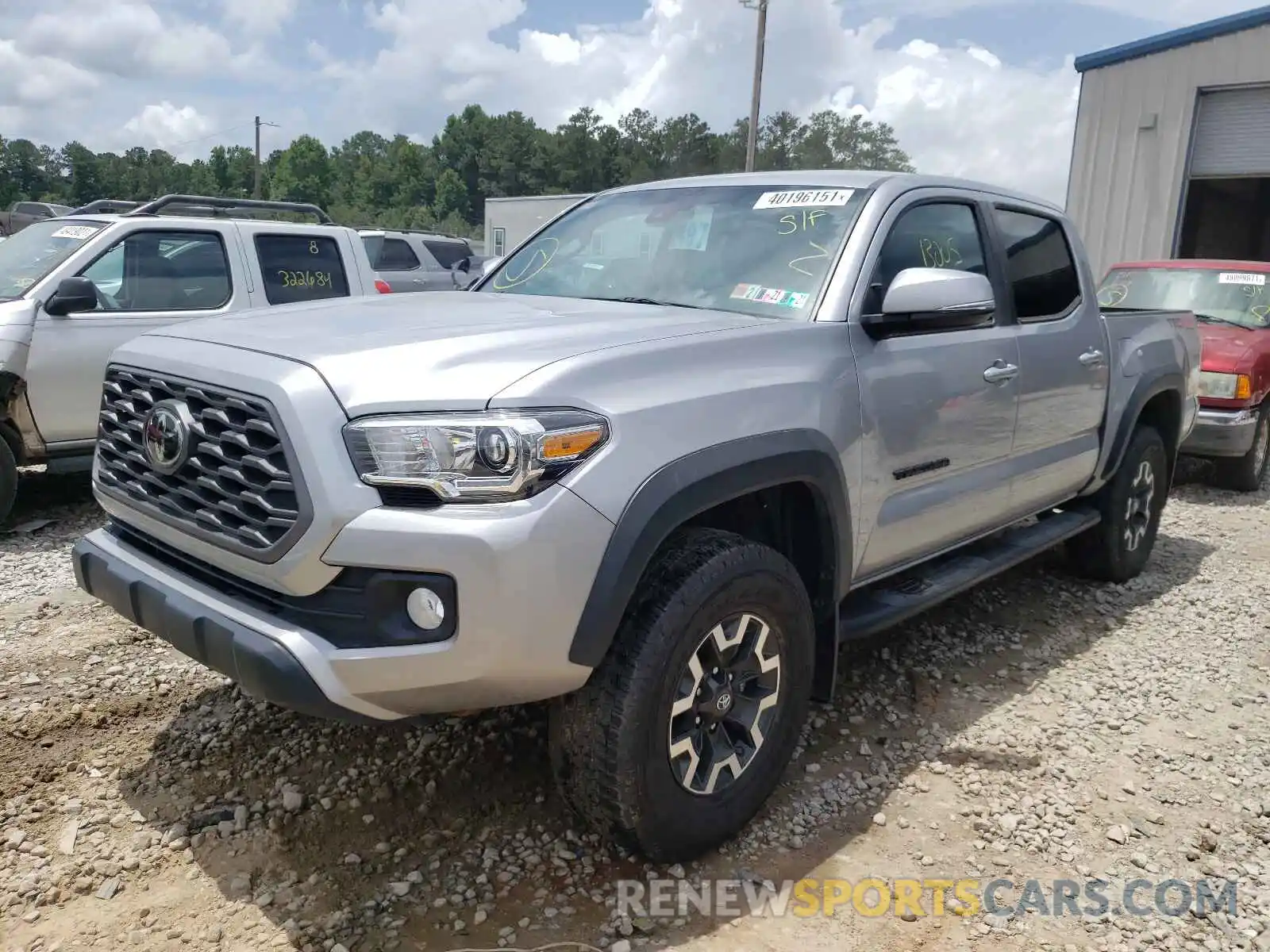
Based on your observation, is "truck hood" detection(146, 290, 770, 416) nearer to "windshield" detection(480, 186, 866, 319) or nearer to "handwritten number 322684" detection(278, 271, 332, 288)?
"windshield" detection(480, 186, 866, 319)

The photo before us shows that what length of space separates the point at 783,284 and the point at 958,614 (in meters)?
2.34

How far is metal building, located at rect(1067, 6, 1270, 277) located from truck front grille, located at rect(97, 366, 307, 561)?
1454cm

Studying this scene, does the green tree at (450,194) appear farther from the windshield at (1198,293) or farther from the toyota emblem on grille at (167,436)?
the toyota emblem on grille at (167,436)

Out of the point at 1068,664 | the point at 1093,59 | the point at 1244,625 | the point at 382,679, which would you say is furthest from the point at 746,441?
the point at 1093,59

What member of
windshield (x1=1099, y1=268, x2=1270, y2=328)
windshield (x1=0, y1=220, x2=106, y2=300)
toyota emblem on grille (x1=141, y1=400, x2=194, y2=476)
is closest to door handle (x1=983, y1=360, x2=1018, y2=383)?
toyota emblem on grille (x1=141, y1=400, x2=194, y2=476)

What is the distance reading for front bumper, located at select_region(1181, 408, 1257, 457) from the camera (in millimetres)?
7465

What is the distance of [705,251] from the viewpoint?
350 cm

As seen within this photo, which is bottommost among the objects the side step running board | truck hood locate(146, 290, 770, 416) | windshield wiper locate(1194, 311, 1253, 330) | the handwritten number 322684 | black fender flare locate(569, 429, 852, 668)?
the side step running board

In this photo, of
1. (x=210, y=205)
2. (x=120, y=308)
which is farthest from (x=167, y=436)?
(x=210, y=205)

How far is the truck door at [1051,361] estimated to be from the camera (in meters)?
4.05

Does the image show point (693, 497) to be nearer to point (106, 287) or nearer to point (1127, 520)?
point (1127, 520)

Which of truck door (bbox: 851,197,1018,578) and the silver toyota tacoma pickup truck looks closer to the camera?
the silver toyota tacoma pickup truck

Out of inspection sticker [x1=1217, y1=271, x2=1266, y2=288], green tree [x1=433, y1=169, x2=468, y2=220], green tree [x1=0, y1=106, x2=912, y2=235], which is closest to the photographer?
inspection sticker [x1=1217, y1=271, x2=1266, y2=288]

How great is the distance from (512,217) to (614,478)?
89.2 feet
